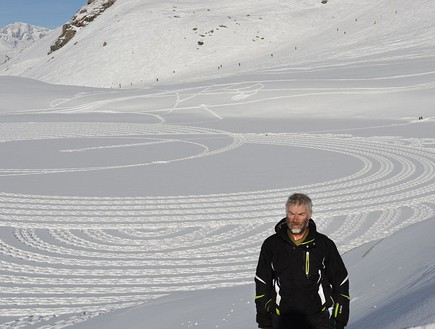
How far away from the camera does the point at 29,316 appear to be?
6.74 metres

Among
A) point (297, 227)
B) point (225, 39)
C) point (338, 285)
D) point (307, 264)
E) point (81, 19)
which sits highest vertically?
point (81, 19)

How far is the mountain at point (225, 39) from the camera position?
46.2 metres

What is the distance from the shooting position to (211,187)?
44.1 feet

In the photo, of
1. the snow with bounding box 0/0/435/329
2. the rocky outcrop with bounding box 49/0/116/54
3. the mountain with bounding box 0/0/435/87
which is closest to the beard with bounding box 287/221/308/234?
the snow with bounding box 0/0/435/329

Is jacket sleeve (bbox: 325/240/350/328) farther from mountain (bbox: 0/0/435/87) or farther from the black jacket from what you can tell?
mountain (bbox: 0/0/435/87)

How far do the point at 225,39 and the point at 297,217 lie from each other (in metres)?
53.6

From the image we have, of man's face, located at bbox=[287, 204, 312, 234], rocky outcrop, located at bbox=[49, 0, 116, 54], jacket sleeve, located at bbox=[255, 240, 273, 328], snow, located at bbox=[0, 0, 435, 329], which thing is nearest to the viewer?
man's face, located at bbox=[287, 204, 312, 234]

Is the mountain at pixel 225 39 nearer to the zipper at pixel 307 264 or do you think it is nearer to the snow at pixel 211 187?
the snow at pixel 211 187

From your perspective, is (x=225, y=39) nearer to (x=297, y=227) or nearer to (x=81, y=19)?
(x=81, y=19)

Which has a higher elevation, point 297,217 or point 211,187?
point 297,217

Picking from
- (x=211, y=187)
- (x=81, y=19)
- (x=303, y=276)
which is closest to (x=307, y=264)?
(x=303, y=276)

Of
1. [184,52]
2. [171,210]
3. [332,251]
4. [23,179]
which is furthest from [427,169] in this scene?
[184,52]

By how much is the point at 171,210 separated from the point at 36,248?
111 inches

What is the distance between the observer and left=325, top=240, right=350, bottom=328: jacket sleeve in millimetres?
3158
